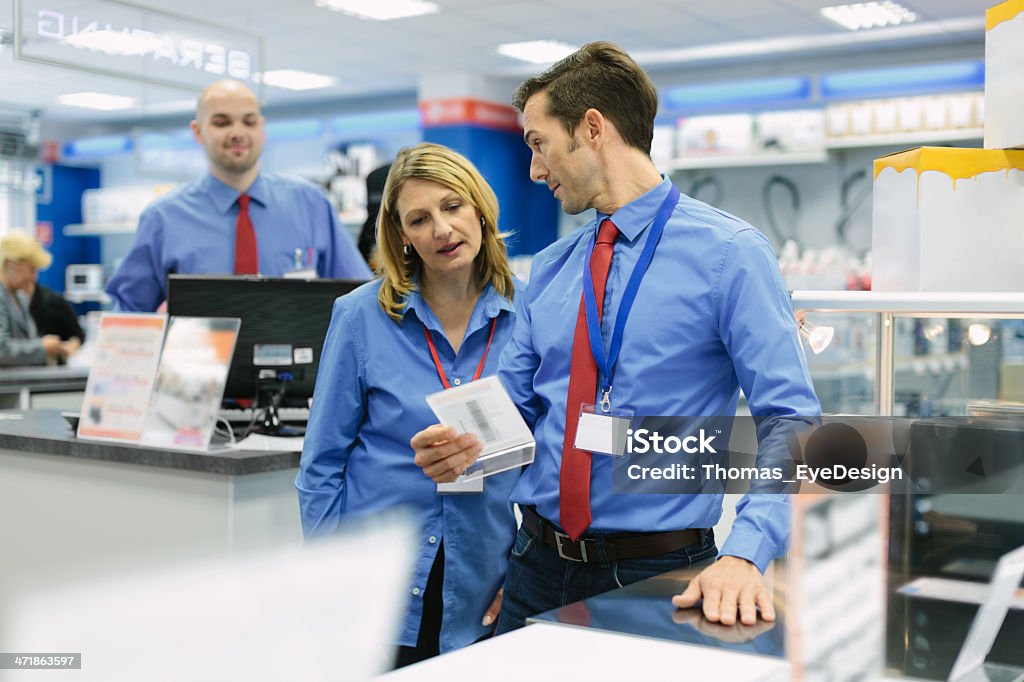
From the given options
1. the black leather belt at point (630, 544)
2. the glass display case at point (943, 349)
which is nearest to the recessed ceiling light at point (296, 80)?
the glass display case at point (943, 349)

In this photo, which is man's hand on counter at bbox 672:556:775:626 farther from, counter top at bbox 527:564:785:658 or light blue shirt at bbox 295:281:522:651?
light blue shirt at bbox 295:281:522:651

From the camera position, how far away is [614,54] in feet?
5.99

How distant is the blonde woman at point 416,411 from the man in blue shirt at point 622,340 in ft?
0.90

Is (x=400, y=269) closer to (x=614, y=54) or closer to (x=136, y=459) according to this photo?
(x=614, y=54)

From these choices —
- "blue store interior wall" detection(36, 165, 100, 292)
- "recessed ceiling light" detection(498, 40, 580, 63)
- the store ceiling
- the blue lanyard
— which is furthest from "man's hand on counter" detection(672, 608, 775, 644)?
"blue store interior wall" detection(36, 165, 100, 292)

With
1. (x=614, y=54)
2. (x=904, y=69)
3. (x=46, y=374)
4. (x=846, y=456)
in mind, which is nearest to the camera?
(x=846, y=456)

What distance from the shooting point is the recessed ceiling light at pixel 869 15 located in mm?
7449

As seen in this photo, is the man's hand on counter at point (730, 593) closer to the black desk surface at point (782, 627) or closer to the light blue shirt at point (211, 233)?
the black desk surface at point (782, 627)

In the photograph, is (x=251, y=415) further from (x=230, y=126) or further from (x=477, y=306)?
(x=477, y=306)

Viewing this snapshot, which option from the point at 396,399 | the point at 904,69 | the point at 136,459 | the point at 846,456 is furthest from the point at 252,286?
the point at 904,69

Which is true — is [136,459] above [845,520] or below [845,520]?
below

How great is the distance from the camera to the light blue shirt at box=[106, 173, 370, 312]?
3.75 meters

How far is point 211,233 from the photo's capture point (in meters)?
3.77

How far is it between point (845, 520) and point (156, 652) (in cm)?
77
